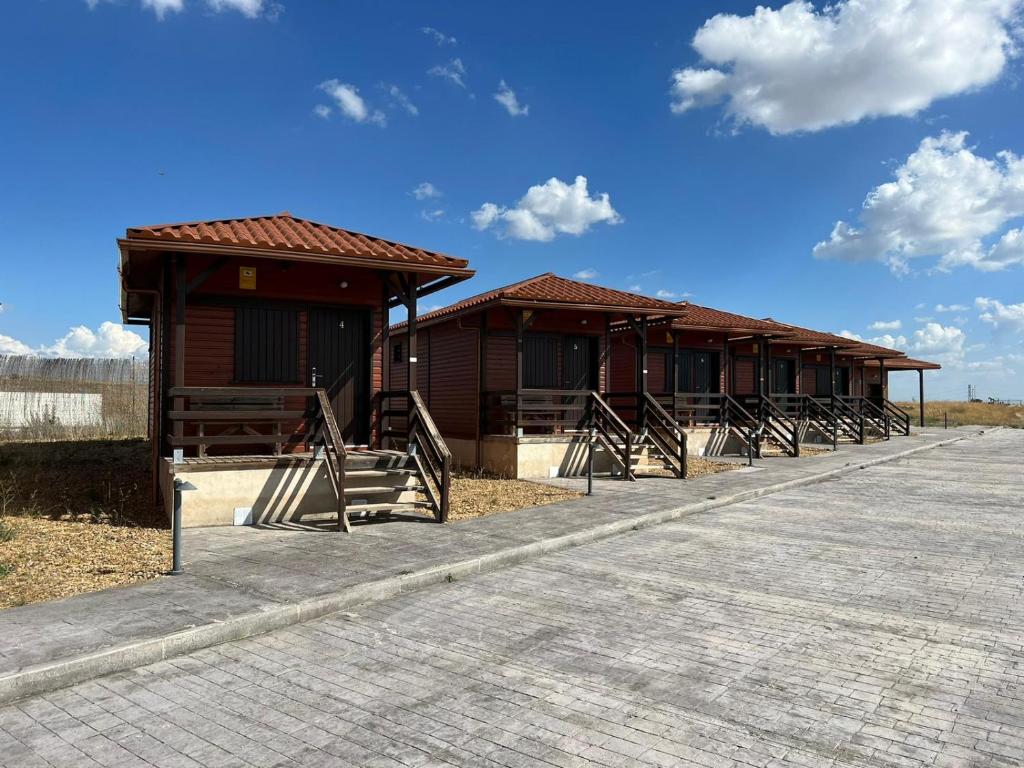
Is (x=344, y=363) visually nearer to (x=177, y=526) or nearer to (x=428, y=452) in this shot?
(x=428, y=452)

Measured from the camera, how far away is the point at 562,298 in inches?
565

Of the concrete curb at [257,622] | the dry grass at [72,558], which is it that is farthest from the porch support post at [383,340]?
the concrete curb at [257,622]

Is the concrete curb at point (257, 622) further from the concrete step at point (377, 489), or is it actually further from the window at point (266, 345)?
the window at point (266, 345)

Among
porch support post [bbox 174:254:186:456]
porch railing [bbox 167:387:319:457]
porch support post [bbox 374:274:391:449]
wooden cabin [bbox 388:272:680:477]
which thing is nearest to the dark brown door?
wooden cabin [bbox 388:272:680:477]

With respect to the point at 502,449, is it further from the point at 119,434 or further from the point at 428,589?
the point at 119,434

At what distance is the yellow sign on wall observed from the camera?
33.2 ft

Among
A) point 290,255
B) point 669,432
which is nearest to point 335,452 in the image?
point 290,255

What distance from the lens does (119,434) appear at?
1847 cm

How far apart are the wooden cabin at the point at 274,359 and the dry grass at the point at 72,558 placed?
1030 mm

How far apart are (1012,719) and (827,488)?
10167 mm

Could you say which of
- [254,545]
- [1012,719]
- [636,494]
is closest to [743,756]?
[1012,719]

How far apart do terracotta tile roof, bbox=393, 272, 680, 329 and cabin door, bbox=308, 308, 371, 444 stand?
3330 mm

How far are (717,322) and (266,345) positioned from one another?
44.6 ft

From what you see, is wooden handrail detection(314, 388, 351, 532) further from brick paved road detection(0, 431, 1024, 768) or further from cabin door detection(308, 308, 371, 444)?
brick paved road detection(0, 431, 1024, 768)
